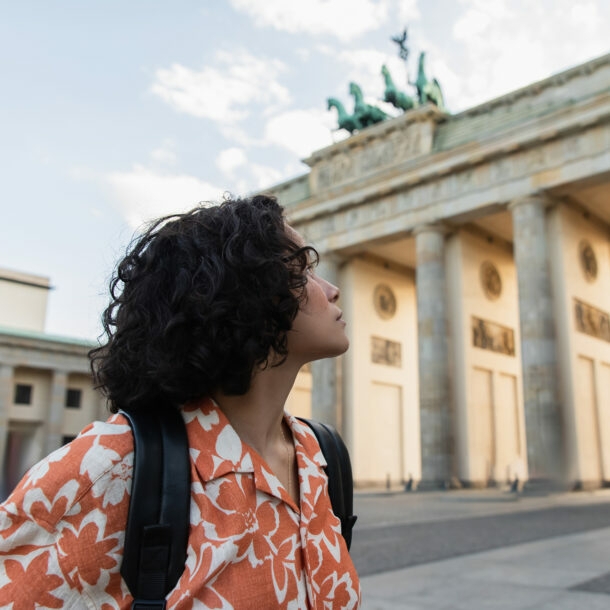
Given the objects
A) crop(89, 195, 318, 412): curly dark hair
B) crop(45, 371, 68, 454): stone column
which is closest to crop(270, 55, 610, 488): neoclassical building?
crop(45, 371, 68, 454): stone column

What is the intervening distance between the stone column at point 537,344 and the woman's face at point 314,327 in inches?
870

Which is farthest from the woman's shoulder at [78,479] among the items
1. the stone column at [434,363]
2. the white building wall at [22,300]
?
the white building wall at [22,300]

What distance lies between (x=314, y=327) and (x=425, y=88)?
31768 millimetres

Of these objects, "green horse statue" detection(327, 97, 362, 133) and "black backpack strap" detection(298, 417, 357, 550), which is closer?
"black backpack strap" detection(298, 417, 357, 550)

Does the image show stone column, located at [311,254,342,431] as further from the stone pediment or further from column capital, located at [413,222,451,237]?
column capital, located at [413,222,451,237]

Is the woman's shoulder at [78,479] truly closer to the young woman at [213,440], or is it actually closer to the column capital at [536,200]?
the young woman at [213,440]

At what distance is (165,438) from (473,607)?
4646 millimetres

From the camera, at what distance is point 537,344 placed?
74.8ft

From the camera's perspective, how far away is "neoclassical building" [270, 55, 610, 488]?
909 inches

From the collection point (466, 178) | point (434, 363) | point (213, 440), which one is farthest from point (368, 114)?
point (213, 440)

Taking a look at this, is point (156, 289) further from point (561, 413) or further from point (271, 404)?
point (561, 413)

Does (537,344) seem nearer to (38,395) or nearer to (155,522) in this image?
(155,522)

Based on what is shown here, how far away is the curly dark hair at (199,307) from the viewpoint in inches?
56.6

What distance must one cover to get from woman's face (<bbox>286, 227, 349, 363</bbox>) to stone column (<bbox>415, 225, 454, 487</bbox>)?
960 inches
